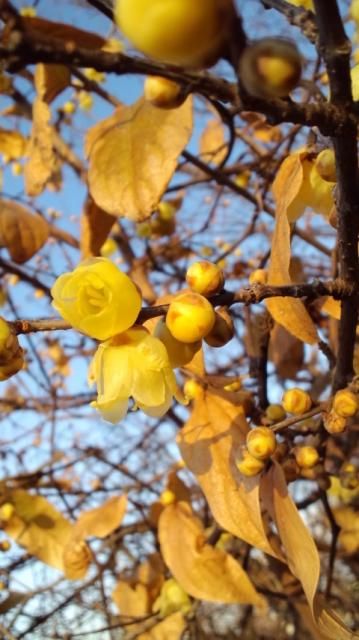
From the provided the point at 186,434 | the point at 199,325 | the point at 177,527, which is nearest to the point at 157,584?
the point at 177,527

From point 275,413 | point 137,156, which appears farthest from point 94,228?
point 275,413

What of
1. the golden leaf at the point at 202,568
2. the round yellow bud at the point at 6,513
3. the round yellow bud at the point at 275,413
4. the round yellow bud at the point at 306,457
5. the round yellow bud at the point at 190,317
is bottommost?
the round yellow bud at the point at 6,513

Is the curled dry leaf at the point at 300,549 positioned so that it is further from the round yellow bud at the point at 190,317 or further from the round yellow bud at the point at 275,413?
the round yellow bud at the point at 190,317

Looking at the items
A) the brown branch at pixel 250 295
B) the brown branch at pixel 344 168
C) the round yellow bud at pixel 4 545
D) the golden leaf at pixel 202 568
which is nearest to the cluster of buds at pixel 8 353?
the brown branch at pixel 250 295

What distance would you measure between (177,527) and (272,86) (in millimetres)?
831

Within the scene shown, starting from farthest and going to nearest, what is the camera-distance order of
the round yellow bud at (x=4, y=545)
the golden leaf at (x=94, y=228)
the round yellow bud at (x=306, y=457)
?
the round yellow bud at (x=4, y=545) < the golden leaf at (x=94, y=228) < the round yellow bud at (x=306, y=457)

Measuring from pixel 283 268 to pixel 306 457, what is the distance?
0.75ft

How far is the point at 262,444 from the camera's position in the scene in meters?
0.56

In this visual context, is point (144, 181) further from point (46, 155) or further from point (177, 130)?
point (46, 155)

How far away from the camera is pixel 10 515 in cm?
115

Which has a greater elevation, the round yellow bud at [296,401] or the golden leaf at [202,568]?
the round yellow bud at [296,401]

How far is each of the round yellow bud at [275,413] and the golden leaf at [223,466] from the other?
0.10 feet

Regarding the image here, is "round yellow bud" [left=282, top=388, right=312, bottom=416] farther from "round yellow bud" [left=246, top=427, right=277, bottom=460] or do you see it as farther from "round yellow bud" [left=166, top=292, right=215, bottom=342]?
"round yellow bud" [left=166, top=292, right=215, bottom=342]

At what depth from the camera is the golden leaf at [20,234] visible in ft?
3.34
